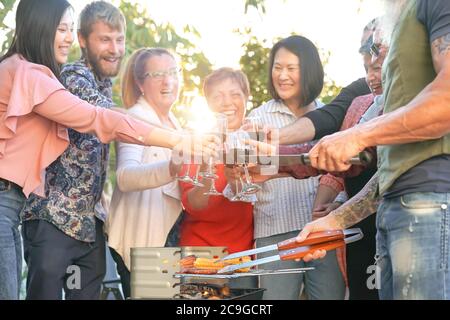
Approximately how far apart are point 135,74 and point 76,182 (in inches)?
31.5

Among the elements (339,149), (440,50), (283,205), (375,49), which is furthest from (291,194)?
(440,50)

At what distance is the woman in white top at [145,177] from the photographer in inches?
137

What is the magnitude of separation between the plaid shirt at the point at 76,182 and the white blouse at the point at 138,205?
16cm

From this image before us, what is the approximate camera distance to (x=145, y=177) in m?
3.44

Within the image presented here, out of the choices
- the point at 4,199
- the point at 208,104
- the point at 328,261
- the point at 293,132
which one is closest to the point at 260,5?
the point at 208,104

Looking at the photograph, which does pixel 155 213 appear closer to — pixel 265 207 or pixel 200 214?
pixel 200 214

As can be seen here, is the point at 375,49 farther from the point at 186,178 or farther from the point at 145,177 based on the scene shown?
the point at 145,177

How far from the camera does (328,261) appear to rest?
355 cm

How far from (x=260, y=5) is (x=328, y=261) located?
2.33 m

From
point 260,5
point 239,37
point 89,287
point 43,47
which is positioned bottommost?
point 89,287

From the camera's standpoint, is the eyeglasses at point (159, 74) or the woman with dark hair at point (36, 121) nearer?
the woman with dark hair at point (36, 121)

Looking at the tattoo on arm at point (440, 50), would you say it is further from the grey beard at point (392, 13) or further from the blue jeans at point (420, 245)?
the blue jeans at point (420, 245)

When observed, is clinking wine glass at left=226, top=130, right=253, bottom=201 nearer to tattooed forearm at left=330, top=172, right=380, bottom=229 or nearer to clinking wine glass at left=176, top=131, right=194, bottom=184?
clinking wine glass at left=176, top=131, right=194, bottom=184

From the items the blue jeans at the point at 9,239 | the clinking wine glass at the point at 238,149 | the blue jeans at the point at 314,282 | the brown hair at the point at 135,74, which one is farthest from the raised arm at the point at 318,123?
the blue jeans at the point at 9,239
